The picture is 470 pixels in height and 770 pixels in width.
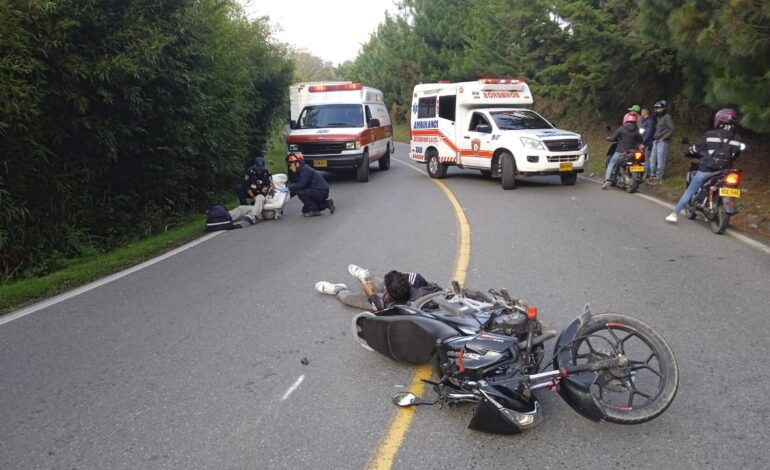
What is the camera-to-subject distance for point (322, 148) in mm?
17125

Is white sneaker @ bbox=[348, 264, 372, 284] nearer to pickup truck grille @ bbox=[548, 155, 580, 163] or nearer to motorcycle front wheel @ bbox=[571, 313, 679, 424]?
motorcycle front wheel @ bbox=[571, 313, 679, 424]

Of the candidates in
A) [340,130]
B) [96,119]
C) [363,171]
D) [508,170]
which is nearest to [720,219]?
[508,170]

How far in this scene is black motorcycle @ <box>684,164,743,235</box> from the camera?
8.55 meters

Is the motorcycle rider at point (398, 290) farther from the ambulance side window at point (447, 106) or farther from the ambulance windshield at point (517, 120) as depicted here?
the ambulance side window at point (447, 106)

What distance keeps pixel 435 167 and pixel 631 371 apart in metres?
14.3

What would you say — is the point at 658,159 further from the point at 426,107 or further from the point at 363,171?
the point at 363,171

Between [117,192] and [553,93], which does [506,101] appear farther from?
[117,192]

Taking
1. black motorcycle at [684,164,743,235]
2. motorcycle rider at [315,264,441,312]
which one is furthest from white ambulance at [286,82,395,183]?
motorcycle rider at [315,264,441,312]

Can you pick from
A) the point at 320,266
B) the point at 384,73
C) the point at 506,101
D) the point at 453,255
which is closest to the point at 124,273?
the point at 320,266

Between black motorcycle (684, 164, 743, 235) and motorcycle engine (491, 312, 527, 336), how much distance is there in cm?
622

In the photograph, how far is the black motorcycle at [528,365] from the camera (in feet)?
11.2

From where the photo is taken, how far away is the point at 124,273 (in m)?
7.95

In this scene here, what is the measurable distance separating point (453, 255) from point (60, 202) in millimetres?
5622

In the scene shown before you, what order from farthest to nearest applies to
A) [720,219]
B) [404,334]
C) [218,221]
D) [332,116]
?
[332,116] < [218,221] < [720,219] < [404,334]
